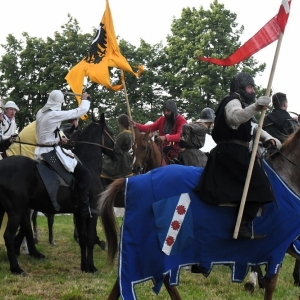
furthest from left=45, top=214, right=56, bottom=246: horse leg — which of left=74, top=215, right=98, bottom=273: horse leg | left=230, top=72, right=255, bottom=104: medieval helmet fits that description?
left=230, top=72, right=255, bottom=104: medieval helmet

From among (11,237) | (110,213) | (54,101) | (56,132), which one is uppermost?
(54,101)

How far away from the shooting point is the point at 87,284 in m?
7.80

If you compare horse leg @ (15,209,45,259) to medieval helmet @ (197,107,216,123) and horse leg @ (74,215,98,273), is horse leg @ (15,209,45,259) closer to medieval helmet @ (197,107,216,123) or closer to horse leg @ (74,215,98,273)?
horse leg @ (74,215,98,273)

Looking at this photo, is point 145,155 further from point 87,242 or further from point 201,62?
point 201,62

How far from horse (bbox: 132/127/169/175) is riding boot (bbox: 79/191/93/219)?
1.43m

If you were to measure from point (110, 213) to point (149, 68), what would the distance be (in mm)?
35955

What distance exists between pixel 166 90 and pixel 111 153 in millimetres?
31195

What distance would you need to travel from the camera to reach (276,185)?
612cm

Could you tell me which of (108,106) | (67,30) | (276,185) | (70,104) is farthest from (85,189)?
(67,30)

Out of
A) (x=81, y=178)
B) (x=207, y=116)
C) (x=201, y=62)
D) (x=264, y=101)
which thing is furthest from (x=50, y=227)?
(x=201, y=62)

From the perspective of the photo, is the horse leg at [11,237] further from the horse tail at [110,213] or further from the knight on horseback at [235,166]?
the knight on horseback at [235,166]

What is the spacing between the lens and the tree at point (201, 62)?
1449 inches

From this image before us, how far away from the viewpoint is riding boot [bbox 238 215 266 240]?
19.5 feet

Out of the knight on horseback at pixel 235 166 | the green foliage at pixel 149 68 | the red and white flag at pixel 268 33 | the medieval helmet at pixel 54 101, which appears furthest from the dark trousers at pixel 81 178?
the green foliage at pixel 149 68
